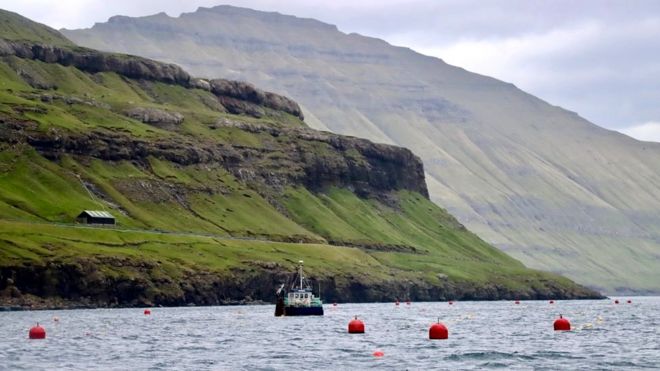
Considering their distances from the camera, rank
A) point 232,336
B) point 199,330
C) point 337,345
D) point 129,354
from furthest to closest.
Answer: point 199,330, point 232,336, point 337,345, point 129,354

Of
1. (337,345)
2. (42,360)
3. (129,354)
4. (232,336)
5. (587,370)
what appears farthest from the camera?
(232,336)

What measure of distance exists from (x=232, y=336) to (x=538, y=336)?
1653 inches

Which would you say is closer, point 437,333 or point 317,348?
point 317,348

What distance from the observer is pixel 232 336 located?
173750 millimetres

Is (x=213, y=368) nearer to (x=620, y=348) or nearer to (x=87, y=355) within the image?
(x=87, y=355)

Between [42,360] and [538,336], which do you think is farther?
[538,336]

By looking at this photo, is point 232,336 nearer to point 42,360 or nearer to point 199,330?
point 199,330

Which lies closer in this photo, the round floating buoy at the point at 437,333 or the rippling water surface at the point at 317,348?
the rippling water surface at the point at 317,348

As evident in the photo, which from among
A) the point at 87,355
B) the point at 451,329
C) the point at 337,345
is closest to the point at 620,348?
the point at 337,345

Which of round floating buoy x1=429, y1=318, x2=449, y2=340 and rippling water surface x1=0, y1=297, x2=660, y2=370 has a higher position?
round floating buoy x1=429, y1=318, x2=449, y2=340

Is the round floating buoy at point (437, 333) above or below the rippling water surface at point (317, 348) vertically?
above

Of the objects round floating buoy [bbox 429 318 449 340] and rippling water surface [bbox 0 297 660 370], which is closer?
rippling water surface [bbox 0 297 660 370]

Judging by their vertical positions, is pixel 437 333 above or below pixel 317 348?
above

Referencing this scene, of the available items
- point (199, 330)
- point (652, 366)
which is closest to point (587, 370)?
point (652, 366)
